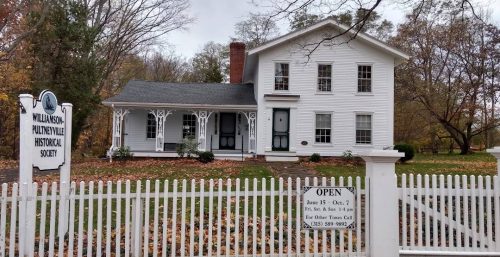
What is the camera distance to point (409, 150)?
22.0 m

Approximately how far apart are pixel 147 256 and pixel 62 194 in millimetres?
1269

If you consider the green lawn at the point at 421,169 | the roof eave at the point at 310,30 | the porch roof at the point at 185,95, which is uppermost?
the roof eave at the point at 310,30

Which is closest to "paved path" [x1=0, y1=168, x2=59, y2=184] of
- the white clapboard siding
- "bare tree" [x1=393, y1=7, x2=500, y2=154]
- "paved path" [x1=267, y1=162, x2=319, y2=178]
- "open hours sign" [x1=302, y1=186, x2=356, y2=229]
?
"paved path" [x1=267, y1=162, x2=319, y2=178]

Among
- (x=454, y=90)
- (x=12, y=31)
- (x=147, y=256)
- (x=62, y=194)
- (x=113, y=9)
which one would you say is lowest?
(x=147, y=256)

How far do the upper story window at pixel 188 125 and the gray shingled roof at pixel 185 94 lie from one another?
121 cm

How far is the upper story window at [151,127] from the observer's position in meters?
24.5

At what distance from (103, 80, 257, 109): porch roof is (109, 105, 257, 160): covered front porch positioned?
0.41 m

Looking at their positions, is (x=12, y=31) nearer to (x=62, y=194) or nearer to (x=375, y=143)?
(x=375, y=143)

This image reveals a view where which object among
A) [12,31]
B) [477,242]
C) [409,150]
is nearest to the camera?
[477,242]

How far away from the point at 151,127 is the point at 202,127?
311 cm

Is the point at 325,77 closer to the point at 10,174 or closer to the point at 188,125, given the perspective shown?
the point at 188,125

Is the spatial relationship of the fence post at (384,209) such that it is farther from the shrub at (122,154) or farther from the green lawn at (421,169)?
the shrub at (122,154)

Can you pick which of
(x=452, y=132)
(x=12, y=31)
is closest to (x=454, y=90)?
(x=452, y=132)

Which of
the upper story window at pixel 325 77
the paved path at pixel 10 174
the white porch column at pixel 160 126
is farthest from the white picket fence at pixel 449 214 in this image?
the white porch column at pixel 160 126
